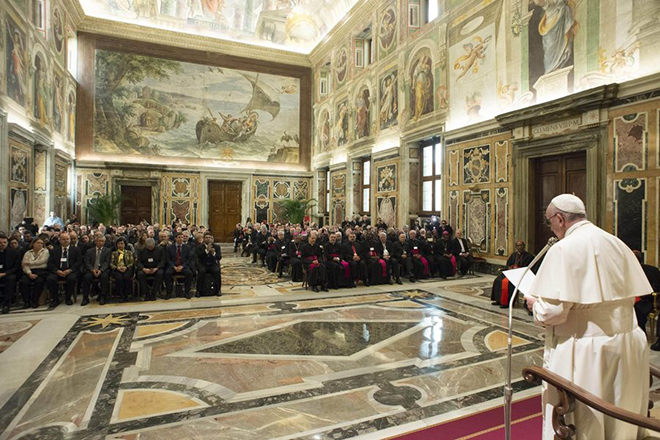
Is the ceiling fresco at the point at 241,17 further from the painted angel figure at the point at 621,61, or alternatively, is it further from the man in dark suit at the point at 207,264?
the man in dark suit at the point at 207,264

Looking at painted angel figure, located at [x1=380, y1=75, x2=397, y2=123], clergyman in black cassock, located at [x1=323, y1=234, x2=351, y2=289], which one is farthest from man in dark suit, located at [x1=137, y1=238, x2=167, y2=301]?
painted angel figure, located at [x1=380, y1=75, x2=397, y2=123]

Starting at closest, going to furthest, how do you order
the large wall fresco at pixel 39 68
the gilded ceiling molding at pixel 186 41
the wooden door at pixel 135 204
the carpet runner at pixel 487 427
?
the carpet runner at pixel 487 427 → the large wall fresco at pixel 39 68 → the gilded ceiling molding at pixel 186 41 → the wooden door at pixel 135 204

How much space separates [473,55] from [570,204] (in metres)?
10.4

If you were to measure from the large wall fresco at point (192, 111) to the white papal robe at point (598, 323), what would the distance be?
65.8 feet

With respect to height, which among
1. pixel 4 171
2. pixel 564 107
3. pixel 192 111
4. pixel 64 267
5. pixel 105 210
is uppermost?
pixel 192 111

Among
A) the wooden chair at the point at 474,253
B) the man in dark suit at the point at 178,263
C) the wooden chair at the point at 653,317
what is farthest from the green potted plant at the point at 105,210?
the wooden chair at the point at 653,317

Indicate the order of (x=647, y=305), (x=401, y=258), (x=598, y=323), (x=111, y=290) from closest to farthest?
(x=598, y=323) → (x=647, y=305) → (x=111, y=290) → (x=401, y=258)

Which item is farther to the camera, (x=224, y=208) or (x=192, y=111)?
(x=224, y=208)

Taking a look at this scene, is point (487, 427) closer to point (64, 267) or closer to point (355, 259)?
point (355, 259)

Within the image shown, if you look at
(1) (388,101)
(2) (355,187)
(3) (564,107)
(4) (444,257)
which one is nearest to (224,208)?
(2) (355,187)

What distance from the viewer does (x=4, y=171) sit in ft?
32.1

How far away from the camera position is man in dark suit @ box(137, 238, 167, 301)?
7793 mm

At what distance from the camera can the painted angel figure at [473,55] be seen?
10.6m

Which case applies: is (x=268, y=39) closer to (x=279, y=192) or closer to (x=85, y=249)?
(x=279, y=192)
